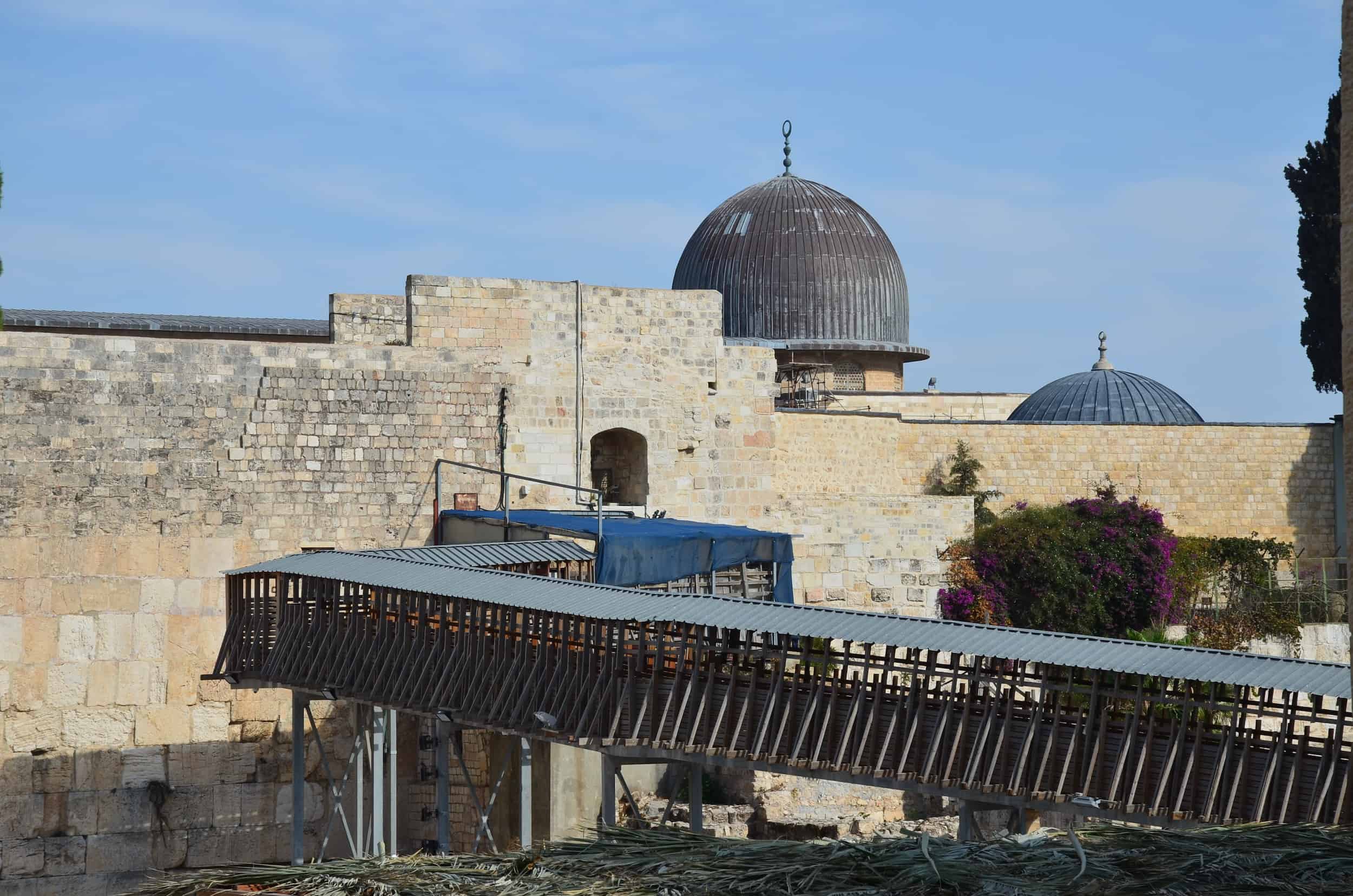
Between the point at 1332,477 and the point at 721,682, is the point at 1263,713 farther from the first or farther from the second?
the point at 1332,477

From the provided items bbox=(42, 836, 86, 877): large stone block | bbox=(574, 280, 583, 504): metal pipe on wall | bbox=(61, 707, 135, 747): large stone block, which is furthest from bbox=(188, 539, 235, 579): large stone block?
bbox=(574, 280, 583, 504): metal pipe on wall

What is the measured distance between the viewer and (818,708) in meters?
11.2

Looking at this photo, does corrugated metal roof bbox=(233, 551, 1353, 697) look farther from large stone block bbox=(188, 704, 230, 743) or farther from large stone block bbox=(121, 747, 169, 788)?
large stone block bbox=(121, 747, 169, 788)

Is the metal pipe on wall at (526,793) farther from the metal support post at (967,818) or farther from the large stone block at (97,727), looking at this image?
the large stone block at (97,727)

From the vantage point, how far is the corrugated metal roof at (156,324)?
24.0 metres

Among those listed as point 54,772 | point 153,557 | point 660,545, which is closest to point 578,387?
point 660,545

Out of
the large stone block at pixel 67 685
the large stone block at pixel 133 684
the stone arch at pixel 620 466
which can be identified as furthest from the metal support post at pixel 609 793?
the stone arch at pixel 620 466

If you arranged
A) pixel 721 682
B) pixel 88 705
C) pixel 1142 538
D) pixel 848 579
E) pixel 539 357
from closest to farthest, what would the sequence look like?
pixel 721 682
pixel 88 705
pixel 539 357
pixel 848 579
pixel 1142 538

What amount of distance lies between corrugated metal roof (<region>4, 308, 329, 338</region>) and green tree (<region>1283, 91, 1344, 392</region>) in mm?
16095

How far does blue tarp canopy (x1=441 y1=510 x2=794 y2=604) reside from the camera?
1619cm

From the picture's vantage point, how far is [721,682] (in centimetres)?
1147

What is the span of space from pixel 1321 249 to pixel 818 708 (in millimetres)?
19723

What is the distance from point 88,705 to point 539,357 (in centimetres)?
633

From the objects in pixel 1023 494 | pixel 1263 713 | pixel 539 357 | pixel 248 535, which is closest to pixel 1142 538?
pixel 1023 494
